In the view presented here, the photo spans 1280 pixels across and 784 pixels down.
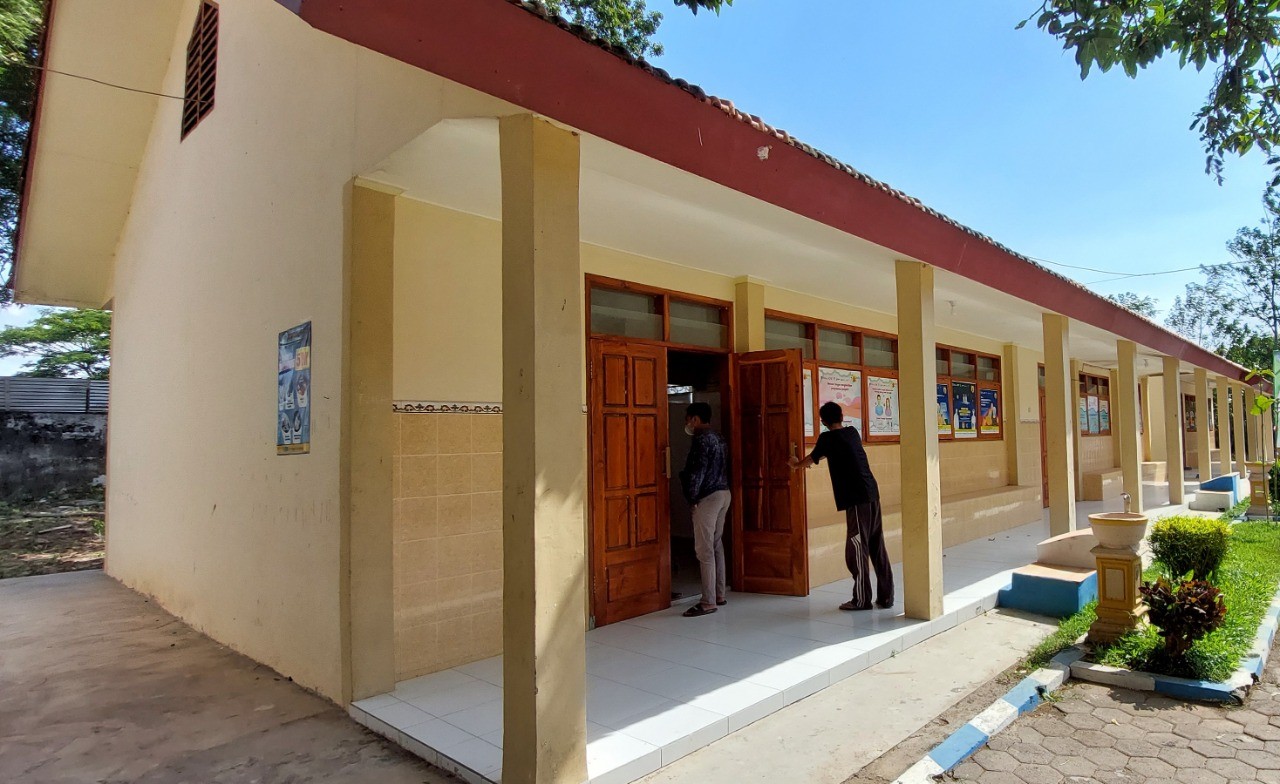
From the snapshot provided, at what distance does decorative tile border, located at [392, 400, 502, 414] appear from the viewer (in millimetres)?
4449

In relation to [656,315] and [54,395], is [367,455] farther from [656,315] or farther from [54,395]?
[54,395]

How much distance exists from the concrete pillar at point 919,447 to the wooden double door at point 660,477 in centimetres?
92

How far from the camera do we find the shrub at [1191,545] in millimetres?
5598

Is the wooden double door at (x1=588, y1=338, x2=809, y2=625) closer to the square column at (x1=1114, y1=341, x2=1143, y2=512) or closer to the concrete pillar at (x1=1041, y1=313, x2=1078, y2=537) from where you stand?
the concrete pillar at (x1=1041, y1=313, x2=1078, y2=537)

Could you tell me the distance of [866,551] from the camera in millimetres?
5711

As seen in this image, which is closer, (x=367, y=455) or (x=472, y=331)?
(x=367, y=455)

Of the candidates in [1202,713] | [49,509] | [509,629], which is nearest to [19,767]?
[509,629]

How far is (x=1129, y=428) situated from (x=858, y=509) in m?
6.49

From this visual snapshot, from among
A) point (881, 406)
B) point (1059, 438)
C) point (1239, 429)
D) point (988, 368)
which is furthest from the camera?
point (1239, 429)

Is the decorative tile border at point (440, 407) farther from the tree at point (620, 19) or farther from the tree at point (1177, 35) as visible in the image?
the tree at point (620, 19)

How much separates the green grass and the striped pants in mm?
1528

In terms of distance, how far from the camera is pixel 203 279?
20.2ft

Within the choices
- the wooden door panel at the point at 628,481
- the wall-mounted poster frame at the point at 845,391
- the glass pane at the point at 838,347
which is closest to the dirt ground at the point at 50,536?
→ the wooden door panel at the point at 628,481

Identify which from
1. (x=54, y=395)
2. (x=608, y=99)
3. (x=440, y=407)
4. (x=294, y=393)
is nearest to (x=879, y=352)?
(x=440, y=407)
